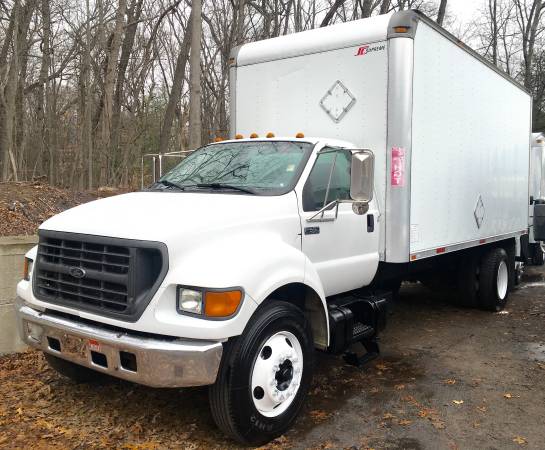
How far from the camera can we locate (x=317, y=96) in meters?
5.51

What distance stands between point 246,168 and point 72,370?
7.33 feet

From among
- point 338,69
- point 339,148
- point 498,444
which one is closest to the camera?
point 498,444

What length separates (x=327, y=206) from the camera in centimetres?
437

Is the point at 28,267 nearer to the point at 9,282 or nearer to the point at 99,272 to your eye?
the point at 99,272

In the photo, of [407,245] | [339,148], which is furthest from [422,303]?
[339,148]

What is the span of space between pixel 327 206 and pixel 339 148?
73cm

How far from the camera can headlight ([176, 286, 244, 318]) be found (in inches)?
127

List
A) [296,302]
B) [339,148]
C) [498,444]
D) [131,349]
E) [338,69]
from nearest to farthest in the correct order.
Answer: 1. [131,349]
2. [498,444]
3. [296,302]
4. [339,148]
5. [338,69]

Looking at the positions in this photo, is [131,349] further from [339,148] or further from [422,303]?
[422,303]

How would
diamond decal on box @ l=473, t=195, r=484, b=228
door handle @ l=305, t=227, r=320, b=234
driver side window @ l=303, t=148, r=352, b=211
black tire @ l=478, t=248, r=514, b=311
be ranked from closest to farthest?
1. door handle @ l=305, t=227, r=320, b=234
2. driver side window @ l=303, t=148, r=352, b=211
3. diamond decal on box @ l=473, t=195, r=484, b=228
4. black tire @ l=478, t=248, r=514, b=311

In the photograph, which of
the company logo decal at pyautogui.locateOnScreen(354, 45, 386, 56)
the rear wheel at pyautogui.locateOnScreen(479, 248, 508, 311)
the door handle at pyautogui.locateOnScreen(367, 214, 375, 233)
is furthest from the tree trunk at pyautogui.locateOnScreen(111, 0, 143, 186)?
the door handle at pyautogui.locateOnScreen(367, 214, 375, 233)

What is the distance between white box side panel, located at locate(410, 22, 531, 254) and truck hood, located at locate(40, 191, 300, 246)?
183 cm

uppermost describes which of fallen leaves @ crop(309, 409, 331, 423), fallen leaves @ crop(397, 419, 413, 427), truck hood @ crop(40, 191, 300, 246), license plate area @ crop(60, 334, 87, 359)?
truck hood @ crop(40, 191, 300, 246)

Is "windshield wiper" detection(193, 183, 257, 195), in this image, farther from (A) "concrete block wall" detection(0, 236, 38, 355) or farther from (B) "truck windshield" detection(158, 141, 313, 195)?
(A) "concrete block wall" detection(0, 236, 38, 355)
